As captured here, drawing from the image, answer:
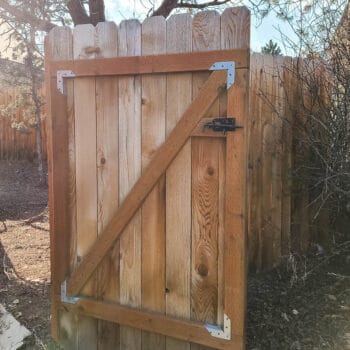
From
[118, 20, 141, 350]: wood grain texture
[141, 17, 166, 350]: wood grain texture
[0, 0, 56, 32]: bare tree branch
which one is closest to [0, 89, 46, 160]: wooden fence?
[0, 0, 56, 32]: bare tree branch

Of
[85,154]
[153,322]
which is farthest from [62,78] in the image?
[153,322]

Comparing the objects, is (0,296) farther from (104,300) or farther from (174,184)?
(174,184)

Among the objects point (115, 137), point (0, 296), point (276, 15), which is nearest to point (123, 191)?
point (115, 137)

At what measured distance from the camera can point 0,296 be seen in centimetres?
347

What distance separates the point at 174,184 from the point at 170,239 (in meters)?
0.31

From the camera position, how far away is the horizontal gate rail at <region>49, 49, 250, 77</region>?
80.3 inches

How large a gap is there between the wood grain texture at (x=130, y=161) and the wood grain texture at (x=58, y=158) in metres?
0.39

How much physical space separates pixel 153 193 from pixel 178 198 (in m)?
0.16

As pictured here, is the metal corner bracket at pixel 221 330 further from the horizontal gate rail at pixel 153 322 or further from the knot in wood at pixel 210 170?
the knot in wood at pixel 210 170

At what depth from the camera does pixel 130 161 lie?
7.79 feet

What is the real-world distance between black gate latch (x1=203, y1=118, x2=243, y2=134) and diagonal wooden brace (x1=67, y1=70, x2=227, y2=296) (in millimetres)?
70

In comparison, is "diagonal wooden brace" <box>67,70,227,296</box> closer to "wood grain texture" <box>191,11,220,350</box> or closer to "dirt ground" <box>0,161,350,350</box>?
"wood grain texture" <box>191,11,220,350</box>

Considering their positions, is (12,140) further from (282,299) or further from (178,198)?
(178,198)

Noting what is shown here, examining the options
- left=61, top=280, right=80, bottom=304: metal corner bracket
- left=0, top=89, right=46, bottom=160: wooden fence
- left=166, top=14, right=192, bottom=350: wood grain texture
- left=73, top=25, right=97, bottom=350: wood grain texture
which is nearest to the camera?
left=166, top=14, right=192, bottom=350: wood grain texture
